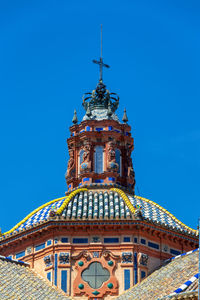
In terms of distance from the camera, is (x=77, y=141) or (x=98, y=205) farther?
(x=77, y=141)

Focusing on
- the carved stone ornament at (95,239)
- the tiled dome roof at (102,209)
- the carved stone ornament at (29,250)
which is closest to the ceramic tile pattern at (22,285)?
the carved stone ornament at (29,250)

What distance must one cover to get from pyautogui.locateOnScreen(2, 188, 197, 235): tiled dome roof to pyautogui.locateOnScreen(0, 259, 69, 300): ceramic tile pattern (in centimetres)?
335

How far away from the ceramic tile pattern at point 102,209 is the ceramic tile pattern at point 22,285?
3.73 meters

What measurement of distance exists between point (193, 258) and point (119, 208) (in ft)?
19.3

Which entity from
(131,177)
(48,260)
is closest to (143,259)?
(48,260)

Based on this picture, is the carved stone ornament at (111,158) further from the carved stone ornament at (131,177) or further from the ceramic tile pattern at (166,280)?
the ceramic tile pattern at (166,280)

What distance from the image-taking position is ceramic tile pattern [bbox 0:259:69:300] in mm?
44969

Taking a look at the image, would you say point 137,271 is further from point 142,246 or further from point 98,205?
point 98,205

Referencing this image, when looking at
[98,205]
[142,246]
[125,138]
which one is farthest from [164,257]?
[125,138]

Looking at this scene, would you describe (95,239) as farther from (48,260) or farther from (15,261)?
(15,261)

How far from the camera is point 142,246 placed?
49.2 m

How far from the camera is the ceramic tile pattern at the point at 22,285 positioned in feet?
148

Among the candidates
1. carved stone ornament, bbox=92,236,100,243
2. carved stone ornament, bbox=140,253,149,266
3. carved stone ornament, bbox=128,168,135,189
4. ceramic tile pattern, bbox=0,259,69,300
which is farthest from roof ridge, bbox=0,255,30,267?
carved stone ornament, bbox=128,168,135,189

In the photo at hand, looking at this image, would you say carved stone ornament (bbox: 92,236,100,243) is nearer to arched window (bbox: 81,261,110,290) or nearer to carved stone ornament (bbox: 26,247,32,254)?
arched window (bbox: 81,261,110,290)
